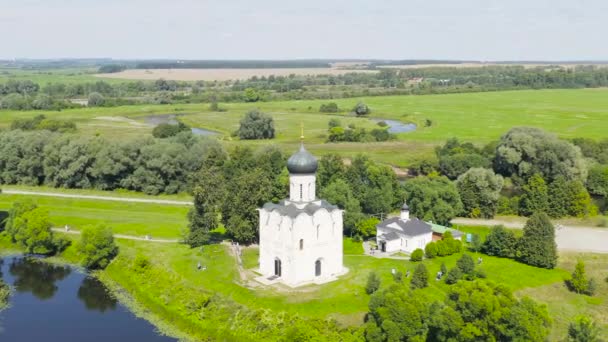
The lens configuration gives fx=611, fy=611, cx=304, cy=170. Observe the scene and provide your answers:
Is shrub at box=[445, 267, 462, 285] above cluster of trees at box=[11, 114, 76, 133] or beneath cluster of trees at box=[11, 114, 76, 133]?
beneath

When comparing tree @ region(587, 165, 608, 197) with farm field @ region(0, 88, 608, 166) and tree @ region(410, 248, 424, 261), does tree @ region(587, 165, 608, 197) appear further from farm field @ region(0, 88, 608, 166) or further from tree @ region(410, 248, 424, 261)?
tree @ region(410, 248, 424, 261)

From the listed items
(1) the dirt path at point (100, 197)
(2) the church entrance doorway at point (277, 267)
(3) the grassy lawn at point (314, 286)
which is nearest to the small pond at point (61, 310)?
(3) the grassy lawn at point (314, 286)

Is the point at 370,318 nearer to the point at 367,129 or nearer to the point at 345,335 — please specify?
the point at 345,335

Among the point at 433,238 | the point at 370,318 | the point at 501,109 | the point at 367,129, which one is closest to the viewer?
the point at 370,318

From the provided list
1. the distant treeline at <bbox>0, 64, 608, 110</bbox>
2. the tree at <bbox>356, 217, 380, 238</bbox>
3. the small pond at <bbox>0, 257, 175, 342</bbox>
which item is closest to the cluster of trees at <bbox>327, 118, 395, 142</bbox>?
the tree at <bbox>356, 217, 380, 238</bbox>

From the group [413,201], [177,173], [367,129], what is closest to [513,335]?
[413,201]

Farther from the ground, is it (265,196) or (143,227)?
(265,196)

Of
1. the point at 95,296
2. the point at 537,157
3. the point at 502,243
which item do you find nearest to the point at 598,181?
the point at 537,157
